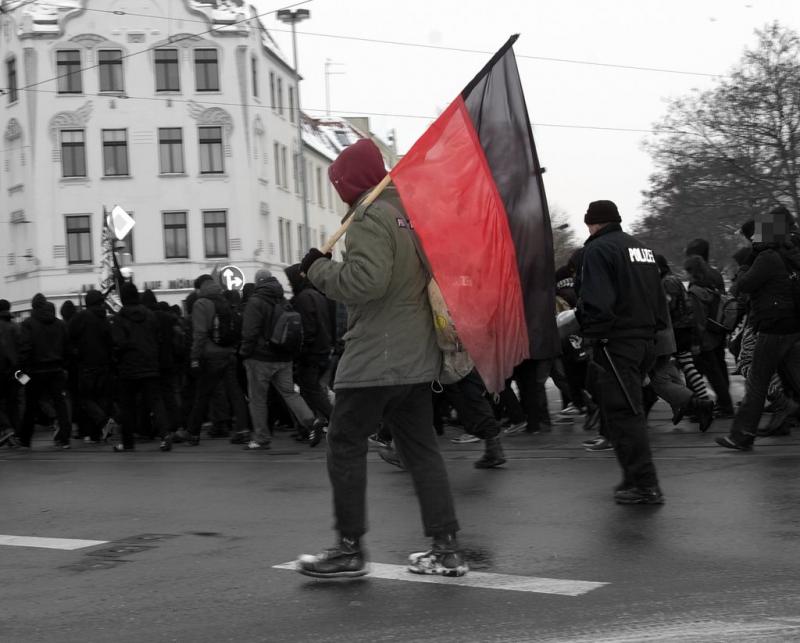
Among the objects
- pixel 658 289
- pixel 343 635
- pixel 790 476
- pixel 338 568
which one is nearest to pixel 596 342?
pixel 658 289

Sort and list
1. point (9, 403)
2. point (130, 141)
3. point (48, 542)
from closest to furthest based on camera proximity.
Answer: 1. point (48, 542)
2. point (9, 403)
3. point (130, 141)

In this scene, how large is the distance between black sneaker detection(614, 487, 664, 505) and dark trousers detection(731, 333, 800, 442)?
226cm

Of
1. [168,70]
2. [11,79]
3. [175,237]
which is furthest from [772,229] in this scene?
[11,79]

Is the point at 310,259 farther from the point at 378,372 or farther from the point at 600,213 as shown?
the point at 600,213

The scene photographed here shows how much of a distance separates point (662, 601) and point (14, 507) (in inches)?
223

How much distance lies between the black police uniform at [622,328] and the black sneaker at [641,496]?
0.08 ft

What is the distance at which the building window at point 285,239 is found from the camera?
166 ft

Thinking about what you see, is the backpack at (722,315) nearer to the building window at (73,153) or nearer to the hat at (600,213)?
the hat at (600,213)

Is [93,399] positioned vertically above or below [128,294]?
below

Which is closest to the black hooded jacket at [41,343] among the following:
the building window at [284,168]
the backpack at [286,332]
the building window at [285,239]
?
the backpack at [286,332]

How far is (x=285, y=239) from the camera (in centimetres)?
5141

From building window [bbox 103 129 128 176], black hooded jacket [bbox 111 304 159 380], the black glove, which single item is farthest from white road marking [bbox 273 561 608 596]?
building window [bbox 103 129 128 176]

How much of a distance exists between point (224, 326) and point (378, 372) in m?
8.23

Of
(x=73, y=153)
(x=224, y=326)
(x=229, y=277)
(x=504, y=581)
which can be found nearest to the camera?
(x=504, y=581)
